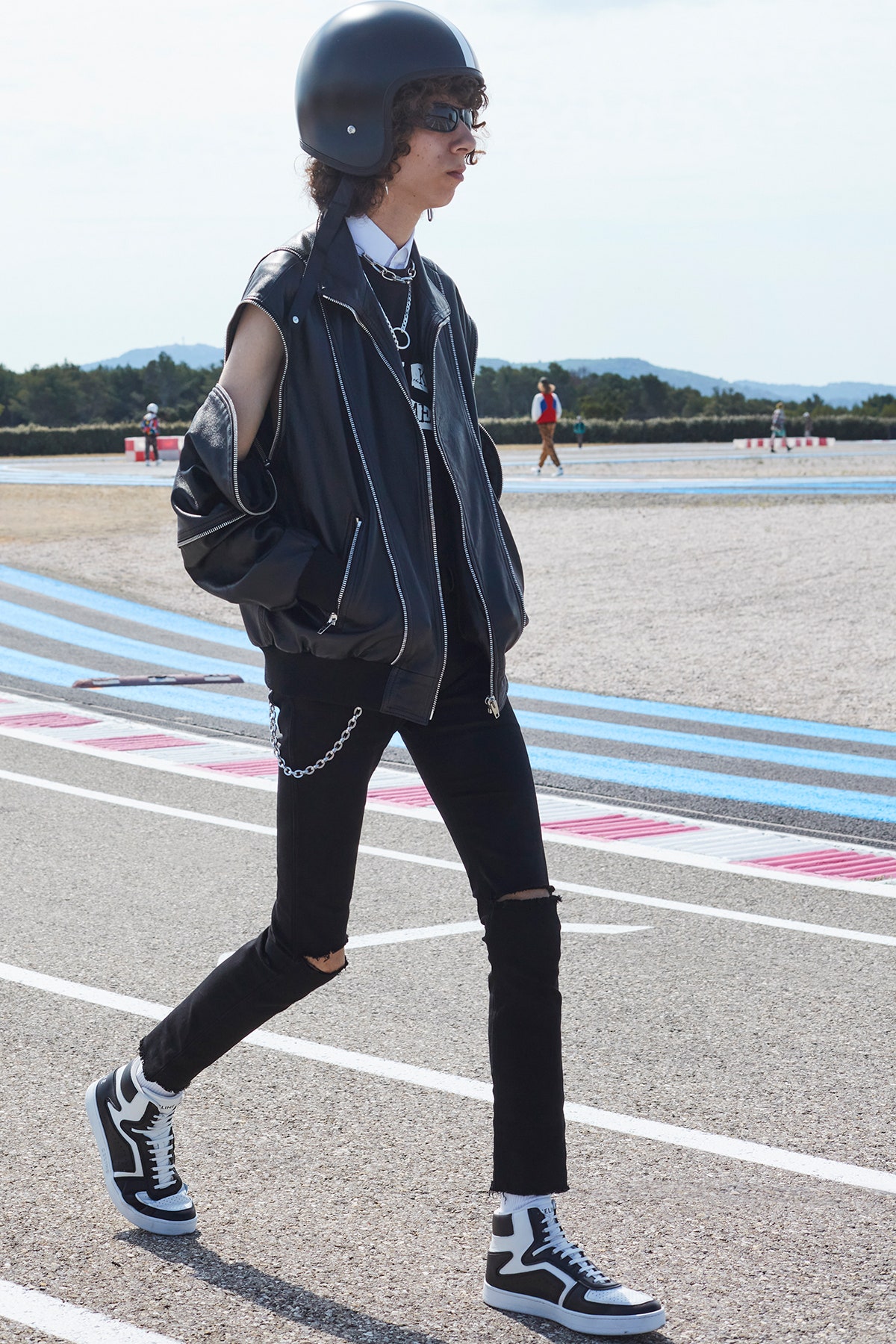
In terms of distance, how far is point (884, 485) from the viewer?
25.2 metres

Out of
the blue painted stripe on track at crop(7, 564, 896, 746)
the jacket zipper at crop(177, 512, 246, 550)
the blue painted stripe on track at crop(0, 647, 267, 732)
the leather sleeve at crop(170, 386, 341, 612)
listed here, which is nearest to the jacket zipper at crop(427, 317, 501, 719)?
the leather sleeve at crop(170, 386, 341, 612)

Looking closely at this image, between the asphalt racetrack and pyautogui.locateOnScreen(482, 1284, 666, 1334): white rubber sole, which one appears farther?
the asphalt racetrack

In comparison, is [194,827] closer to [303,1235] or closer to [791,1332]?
[303,1235]

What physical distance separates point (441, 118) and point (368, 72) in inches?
6.0

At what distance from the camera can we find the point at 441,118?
2920mm

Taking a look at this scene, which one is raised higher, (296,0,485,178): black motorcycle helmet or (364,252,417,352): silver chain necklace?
(296,0,485,178): black motorcycle helmet

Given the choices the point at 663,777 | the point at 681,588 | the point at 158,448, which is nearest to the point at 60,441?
the point at 158,448

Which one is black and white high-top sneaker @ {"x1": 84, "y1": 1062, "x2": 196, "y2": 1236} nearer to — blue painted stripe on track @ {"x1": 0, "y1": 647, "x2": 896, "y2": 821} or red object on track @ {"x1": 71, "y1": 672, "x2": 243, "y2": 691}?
blue painted stripe on track @ {"x1": 0, "y1": 647, "x2": 896, "y2": 821}

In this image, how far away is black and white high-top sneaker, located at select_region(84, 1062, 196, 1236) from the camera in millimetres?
3107

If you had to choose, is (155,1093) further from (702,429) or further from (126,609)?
(702,429)

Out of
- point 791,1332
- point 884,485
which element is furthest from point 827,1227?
point 884,485

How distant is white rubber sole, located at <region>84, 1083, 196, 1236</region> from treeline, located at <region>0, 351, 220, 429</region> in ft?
282

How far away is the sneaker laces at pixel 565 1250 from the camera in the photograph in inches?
109

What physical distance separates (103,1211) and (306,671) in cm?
120
